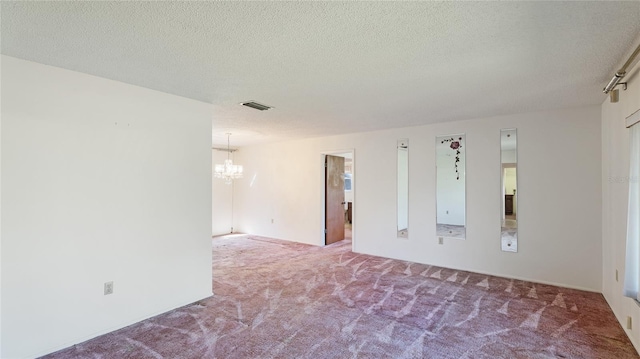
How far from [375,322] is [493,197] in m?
2.78

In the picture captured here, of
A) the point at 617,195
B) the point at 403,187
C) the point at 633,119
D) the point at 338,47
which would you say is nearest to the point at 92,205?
the point at 338,47

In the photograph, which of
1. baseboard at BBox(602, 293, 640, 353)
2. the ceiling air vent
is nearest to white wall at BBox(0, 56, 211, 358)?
the ceiling air vent

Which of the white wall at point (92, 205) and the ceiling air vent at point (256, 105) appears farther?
the ceiling air vent at point (256, 105)

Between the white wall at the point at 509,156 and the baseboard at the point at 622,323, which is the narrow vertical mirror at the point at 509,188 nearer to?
the white wall at the point at 509,156

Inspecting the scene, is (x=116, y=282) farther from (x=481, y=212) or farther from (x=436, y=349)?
(x=481, y=212)

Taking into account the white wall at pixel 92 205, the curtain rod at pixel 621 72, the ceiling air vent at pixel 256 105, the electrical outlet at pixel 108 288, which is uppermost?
the ceiling air vent at pixel 256 105

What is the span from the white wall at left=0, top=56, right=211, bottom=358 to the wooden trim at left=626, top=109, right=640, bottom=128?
400 cm

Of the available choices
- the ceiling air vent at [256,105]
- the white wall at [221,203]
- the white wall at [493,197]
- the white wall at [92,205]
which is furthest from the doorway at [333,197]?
the white wall at [92,205]

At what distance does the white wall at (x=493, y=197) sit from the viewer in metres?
3.78

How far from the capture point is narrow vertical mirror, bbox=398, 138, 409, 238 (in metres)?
5.21

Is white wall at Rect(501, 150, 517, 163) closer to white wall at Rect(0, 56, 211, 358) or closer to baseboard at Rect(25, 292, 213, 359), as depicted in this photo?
white wall at Rect(0, 56, 211, 358)

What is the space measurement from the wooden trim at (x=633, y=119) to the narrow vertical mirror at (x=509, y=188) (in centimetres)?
178

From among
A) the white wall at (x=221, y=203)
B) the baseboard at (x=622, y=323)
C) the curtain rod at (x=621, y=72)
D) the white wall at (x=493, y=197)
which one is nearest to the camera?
the curtain rod at (x=621, y=72)

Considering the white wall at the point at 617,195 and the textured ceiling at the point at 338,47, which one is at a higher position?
the textured ceiling at the point at 338,47
